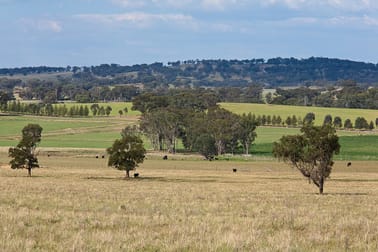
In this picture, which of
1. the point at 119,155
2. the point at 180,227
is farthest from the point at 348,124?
the point at 180,227

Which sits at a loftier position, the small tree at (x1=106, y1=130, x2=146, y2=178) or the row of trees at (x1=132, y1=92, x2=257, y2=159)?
the row of trees at (x1=132, y1=92, x2=257, y2=159)

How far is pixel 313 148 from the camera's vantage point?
4488cm

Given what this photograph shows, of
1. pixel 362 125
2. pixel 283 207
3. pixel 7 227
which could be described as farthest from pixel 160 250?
pixel 362 125

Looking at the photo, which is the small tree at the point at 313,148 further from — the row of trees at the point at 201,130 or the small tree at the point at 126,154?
the row of trees at the point at 201,130

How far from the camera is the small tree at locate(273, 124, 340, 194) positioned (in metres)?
44.8

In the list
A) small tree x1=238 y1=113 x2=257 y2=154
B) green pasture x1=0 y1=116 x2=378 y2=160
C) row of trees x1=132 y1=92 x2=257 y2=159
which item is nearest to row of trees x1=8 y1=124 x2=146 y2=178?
row of trees x1=132 y1=92 x2=257 y2=159

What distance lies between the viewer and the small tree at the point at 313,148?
44844 millimetres

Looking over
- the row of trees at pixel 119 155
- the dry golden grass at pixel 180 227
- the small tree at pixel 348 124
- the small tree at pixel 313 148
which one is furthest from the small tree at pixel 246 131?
the dry golden grass at pixel 180 227

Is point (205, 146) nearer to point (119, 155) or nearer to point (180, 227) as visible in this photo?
point (119, 155)

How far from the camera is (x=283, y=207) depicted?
2795cm

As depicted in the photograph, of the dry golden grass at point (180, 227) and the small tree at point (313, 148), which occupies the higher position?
the small tree at point (313, 148)

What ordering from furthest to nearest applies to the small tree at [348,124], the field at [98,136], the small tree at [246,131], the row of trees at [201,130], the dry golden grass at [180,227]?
the small tree at [348,124] → the small tree at [246,131] → the field at [98,136] → the row of trees at [201,130] → the dry golden grass at [180,227]

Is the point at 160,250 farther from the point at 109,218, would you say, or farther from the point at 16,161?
the point at 16,161

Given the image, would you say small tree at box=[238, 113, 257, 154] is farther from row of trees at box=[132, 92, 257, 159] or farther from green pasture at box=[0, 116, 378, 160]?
green pasture at box=[0, 116, 378, 160]
